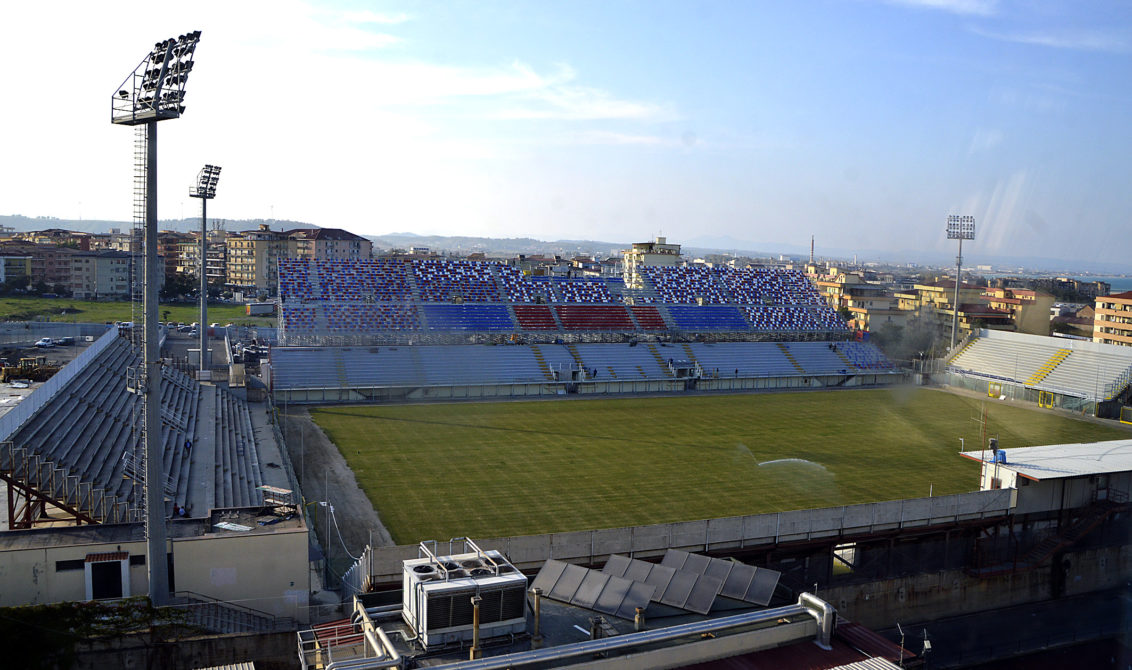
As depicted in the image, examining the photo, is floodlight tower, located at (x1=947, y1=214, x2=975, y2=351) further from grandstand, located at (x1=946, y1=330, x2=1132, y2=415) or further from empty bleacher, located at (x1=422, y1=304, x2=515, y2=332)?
empty bleacher, located at (x1=422, y1=304, x2=515, y2=332)

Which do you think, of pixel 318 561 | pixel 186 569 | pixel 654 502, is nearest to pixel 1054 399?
pixel 654 502

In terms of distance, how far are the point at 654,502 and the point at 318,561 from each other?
8.37 metres

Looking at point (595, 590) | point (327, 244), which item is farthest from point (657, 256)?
point (595, 590)

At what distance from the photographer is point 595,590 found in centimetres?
1016

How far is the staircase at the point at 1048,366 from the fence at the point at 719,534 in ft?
84.7

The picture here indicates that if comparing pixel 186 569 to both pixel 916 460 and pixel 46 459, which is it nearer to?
pixel 46 459

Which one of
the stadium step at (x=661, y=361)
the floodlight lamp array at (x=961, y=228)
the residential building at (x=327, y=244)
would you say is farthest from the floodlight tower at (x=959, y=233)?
the residential building at (x=327, y=244)

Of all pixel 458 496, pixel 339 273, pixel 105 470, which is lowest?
pixel 458 496

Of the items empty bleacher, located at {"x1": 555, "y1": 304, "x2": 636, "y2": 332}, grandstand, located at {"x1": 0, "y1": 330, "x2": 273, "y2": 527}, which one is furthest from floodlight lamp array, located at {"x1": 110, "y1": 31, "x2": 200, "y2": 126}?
empty bleacher, located at {"x1": 555, "y1": 304, "x2": 636, "y2": 332}

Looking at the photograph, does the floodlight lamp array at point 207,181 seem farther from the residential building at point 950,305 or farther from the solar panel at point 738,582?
the residential building at point 950,305

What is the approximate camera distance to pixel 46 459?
1408 centimetres

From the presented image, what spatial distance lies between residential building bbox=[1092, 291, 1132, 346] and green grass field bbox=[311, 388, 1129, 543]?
21.6 metres

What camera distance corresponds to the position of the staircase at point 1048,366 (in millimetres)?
39500

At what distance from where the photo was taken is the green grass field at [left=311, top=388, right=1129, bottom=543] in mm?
19375
